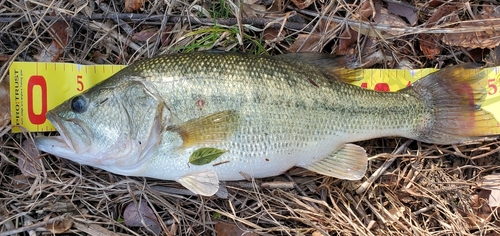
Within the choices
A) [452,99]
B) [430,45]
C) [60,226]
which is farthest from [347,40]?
[60,226]

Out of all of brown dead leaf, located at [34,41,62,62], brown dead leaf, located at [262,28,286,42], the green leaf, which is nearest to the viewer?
the green leaf

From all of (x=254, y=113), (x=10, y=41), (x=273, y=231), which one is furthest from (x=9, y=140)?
(x=273, y=231)

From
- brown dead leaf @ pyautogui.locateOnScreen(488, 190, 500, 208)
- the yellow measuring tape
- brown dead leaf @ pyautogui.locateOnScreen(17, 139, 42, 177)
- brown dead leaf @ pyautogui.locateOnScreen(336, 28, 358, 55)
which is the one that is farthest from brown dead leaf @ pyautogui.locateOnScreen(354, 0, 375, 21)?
brown dead leaf @ pyautogui.locateOnScreen(17, 139, 42, 177)

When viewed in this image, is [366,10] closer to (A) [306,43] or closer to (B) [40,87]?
(A) [306,43]

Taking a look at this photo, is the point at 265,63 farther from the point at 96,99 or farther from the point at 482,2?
the point at 482,2

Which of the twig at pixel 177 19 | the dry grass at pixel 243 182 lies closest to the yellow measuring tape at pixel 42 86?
the dry grass at pixel 243 182

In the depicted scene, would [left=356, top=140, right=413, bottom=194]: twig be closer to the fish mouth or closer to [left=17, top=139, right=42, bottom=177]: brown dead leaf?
the fish mouth
